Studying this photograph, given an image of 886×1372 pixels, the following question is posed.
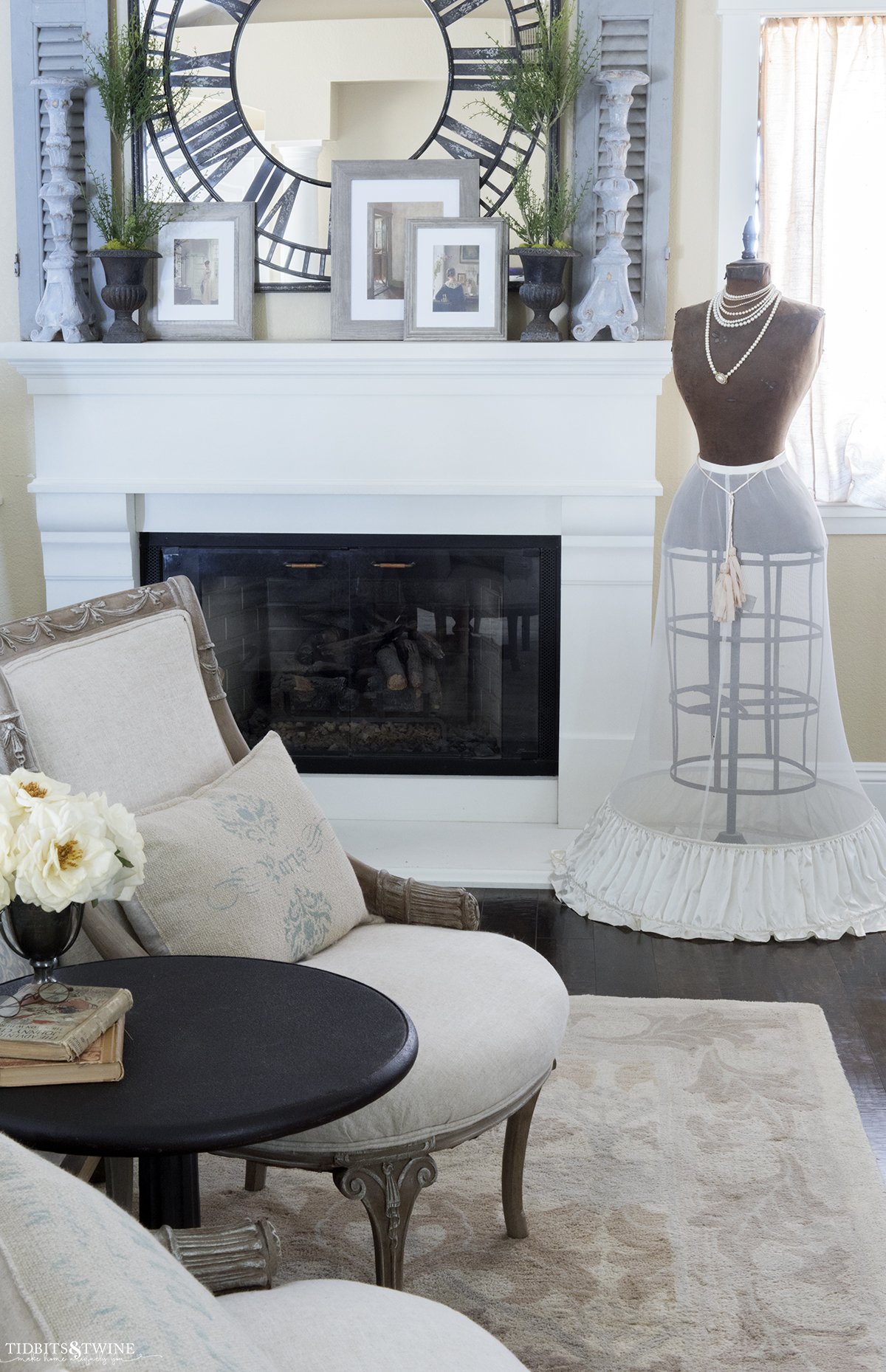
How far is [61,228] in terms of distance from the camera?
3.62 meters

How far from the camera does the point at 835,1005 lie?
280 centimetres

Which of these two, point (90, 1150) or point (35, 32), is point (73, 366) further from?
point (90, 1150)

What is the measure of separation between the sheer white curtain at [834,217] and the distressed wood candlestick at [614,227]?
467mm

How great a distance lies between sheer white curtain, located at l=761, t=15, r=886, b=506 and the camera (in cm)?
366

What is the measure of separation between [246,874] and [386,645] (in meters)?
2.12

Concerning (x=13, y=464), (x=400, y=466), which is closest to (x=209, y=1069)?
(x=400, y=466)

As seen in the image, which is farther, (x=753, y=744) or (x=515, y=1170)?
(x=753, y=744)

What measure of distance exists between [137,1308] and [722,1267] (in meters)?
1.41

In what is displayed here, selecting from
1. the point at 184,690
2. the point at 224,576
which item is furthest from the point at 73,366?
the point at 184,690

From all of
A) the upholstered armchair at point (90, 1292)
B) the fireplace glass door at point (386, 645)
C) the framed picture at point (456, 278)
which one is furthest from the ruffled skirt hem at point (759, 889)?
the upholstered armchair at point (90, 1292)

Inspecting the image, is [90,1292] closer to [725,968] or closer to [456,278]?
[725,968]

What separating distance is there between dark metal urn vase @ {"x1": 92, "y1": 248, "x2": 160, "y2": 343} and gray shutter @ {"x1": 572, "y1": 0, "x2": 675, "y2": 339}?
1206mm

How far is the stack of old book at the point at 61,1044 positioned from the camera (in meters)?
1.38

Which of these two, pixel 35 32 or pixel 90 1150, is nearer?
pixel 90 1150
